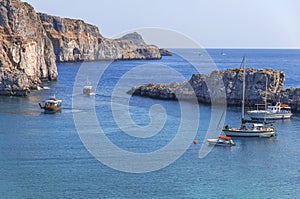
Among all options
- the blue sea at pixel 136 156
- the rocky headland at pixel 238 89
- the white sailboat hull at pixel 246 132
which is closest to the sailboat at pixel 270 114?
the blue sea at pixel 136 156

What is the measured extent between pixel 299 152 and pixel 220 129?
1138cm

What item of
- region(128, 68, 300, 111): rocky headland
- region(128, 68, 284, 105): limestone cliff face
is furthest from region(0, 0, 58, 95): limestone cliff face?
region(128, 68, 300, 111): rocky headland

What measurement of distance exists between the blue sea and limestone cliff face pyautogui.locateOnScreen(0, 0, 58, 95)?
33.9 ft

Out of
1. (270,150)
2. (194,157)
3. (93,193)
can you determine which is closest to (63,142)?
(194,157)

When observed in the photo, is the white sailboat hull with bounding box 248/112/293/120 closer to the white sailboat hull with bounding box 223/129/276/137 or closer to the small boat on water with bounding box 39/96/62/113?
the white sailboat hull with bounding box 223/129/276/137

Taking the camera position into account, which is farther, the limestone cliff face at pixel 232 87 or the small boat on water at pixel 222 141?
the limestone cliff face at pixel 232 87

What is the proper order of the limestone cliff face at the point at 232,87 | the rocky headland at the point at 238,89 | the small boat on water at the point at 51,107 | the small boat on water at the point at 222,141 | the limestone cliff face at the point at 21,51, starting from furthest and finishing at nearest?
the limestone cliff face at the point at 21,51
the limestone cliff face at the point at 232,87
the rocky headland at the point at 238,89
the small boat on water at the point at 51,107
the small boat on water at the point at 222,141

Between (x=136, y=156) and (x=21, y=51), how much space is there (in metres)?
54.3

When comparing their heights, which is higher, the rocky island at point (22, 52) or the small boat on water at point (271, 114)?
the rocky island at point (22, 52)

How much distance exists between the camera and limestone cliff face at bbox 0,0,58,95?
84.4m

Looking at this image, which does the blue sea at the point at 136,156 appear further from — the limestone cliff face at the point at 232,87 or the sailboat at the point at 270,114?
the limestone cliff face at the point at 232,87

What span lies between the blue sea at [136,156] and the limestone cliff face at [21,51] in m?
10.3

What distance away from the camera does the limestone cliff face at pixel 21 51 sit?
8438 cm

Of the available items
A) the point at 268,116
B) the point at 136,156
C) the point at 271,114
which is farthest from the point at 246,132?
the point at 136,156
